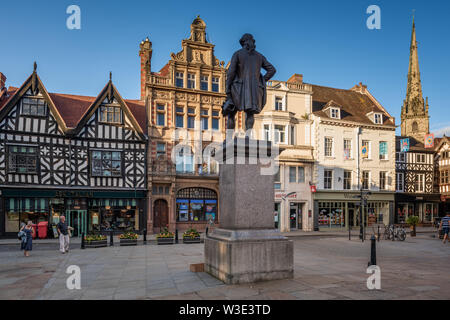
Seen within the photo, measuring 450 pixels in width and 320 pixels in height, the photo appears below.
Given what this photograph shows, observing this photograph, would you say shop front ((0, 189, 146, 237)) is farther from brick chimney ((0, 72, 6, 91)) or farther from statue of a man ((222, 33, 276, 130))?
statue of a man ((222, 33, 276, 130))

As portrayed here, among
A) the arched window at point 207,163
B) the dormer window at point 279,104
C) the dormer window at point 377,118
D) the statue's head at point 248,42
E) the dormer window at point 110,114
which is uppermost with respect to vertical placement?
the dormer window at point 279,104

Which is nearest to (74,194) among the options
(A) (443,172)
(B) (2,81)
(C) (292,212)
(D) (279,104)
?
(B) (2,81)

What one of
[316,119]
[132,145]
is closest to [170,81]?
[132,145]

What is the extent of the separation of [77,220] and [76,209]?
829 millimetres

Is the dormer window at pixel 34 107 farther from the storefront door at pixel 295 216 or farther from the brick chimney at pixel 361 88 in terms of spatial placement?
the brick chimney at pixel 361 88

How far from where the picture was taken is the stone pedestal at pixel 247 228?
6770 millimetres

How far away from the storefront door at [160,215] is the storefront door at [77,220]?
5.15 metres

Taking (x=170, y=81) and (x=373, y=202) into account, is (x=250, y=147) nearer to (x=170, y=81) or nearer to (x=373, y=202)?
(x=170, y=81)

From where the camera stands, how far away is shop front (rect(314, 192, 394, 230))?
97.9 ft

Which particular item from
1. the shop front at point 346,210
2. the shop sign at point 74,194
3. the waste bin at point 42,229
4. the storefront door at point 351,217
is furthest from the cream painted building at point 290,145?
the waste bin at point 42,229

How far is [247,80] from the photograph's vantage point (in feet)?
25.5

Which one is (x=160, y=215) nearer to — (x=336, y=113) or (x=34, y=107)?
(x=34, y=107)

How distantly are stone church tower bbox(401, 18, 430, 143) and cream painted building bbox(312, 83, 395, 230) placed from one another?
22.0 meters

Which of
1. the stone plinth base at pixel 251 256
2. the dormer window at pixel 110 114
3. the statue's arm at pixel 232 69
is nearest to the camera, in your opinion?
the stone plinth base at pixel 251 256
